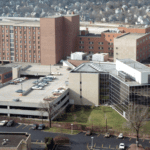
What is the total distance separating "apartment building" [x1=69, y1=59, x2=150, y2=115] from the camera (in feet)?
216

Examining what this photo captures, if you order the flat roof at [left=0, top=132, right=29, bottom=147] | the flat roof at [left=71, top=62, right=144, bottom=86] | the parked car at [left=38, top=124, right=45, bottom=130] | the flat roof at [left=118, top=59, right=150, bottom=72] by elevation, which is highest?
the flat roof at [left=118, top=59, right=150, bottom=72]

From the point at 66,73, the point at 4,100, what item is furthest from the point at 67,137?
the point at 66,73

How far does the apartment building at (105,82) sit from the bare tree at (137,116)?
1.65m

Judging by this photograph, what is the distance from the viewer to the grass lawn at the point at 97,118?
63.0m

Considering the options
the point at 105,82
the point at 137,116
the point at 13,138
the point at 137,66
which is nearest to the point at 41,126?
the point at 13,138

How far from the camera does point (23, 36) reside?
10856 centimetres

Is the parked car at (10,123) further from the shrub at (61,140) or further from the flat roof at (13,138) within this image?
the shrub at (61,140)

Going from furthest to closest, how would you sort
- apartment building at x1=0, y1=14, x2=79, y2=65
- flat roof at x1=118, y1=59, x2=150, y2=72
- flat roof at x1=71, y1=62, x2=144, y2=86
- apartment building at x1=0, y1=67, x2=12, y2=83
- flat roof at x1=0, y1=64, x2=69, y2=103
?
1. apartment building at x1=0, y1=14, x2=79, y2=65
2. apartment building at x1=0, y1=67, x2=12, y2=83
3. flat roof at x1=71, y1=62, x2=144, y2=86
4. flat roof at x1=0, y1=64, x2=69, y2=103
5. flat roof at x1=118, y1=59, x2=150, y2=72

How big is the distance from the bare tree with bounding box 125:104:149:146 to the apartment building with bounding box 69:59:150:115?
65.2 inches

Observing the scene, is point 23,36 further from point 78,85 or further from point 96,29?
point 78,85

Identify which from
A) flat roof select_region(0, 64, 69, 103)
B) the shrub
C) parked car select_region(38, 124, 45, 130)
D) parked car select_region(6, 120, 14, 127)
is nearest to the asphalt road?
parked car select_region(38, 124, 45, 130)

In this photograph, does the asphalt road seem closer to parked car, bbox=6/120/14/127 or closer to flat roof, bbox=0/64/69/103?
parked car, bbox=6/120/14/127

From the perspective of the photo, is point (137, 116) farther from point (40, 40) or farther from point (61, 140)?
point (40, 40)

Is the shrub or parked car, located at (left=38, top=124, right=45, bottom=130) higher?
parked car, located at (left=38, top=124, right=45, bottom=130)
